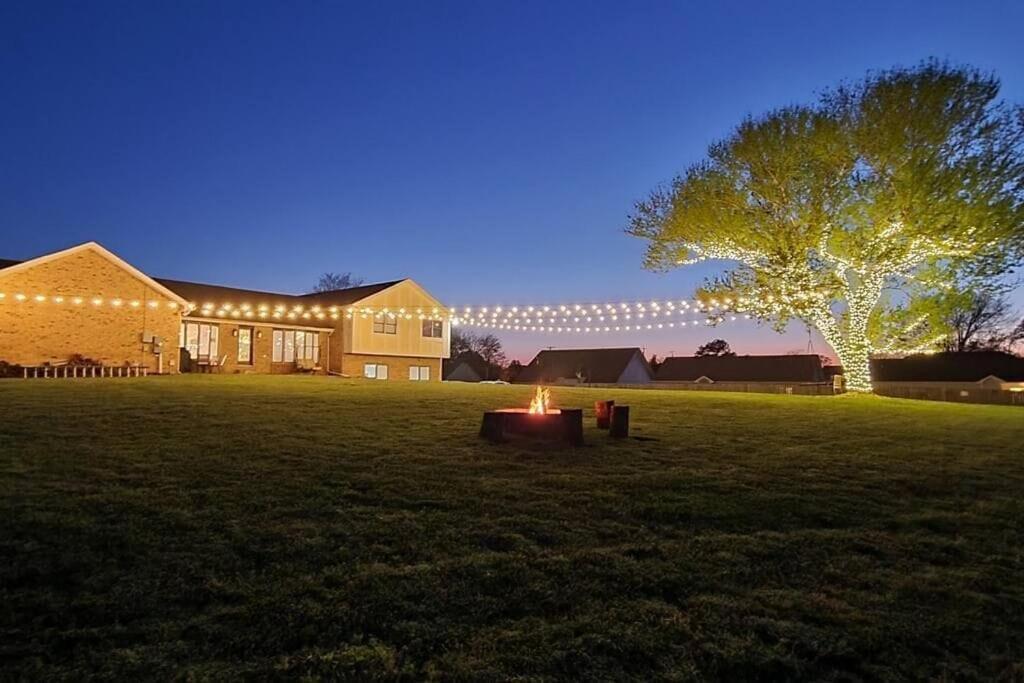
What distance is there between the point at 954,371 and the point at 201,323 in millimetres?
44208

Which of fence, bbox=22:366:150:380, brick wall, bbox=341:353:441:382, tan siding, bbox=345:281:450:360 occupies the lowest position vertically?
fence, bbox=22:366:150:380

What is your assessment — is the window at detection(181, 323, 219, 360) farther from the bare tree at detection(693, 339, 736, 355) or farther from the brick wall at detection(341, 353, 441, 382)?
the bare tree at detection(693, 339, 736, 355)

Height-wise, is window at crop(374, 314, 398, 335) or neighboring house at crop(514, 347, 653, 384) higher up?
window at crop(374, 314, 398, 335)

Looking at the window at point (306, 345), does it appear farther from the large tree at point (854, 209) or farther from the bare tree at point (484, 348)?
the bare tree at point (484, 348)

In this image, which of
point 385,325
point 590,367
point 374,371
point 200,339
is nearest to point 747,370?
point 590,367

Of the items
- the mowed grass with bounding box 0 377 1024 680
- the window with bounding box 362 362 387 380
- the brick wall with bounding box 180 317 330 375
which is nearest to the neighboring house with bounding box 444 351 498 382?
the window with bounding box 362 362 387 380

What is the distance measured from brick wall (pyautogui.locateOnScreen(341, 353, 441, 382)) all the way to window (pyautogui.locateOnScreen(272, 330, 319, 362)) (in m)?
1.46

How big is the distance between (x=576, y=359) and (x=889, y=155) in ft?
120

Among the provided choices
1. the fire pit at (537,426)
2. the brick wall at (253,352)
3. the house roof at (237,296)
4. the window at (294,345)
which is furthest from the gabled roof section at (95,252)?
the fire pit at (537,426)

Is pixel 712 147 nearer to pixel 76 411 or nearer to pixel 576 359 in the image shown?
pixel 76 411

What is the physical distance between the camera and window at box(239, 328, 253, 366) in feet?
95.5

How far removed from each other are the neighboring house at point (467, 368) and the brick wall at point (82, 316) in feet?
108

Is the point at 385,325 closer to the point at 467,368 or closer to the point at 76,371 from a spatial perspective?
the point at 76,371

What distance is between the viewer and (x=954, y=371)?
4522 centimetres
